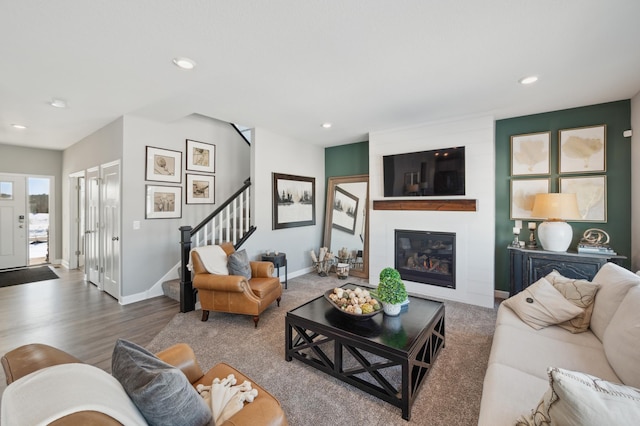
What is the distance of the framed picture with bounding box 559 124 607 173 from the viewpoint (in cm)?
336

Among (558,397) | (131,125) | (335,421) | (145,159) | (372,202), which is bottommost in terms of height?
(335,421)

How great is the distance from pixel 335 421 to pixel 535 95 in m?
3.89

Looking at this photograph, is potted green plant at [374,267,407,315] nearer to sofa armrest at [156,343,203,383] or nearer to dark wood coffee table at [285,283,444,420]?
dark wood coffee table at [285,283,444,420]

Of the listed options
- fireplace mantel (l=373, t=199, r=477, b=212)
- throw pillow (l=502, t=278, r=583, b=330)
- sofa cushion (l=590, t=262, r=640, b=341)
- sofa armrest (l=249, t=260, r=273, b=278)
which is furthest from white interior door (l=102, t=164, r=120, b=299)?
sofa cushion (l=590, t=262, r=640, b=341)

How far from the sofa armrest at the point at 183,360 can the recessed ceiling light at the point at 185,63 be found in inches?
90.0

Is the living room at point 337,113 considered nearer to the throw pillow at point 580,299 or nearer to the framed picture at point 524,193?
the framed picture at point 524,193

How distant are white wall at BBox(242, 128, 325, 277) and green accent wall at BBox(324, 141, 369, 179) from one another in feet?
0.51

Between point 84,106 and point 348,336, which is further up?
point 84,106

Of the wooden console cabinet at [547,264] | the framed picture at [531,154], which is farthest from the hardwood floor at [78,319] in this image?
the framed picture at [531,154]

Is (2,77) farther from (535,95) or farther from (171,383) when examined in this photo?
(535,95)

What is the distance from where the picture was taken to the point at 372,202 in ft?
15.7

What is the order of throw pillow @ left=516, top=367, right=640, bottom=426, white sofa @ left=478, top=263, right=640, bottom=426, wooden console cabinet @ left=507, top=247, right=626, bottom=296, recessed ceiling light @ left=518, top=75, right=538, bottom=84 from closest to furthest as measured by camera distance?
throw pillow @ left=516, top=367, right=640, bottom=426
white sofa @ left=478, top=263, right=640, bottom=426
recessed ceiling light @ left=518, top=75, right=538, bottom=84
wooden console cabinet @ left=507, top=247, right=626, bottom=296

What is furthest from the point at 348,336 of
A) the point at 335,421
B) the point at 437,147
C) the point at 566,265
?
the point at 437,147

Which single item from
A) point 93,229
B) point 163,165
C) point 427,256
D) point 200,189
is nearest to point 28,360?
point 163,165
